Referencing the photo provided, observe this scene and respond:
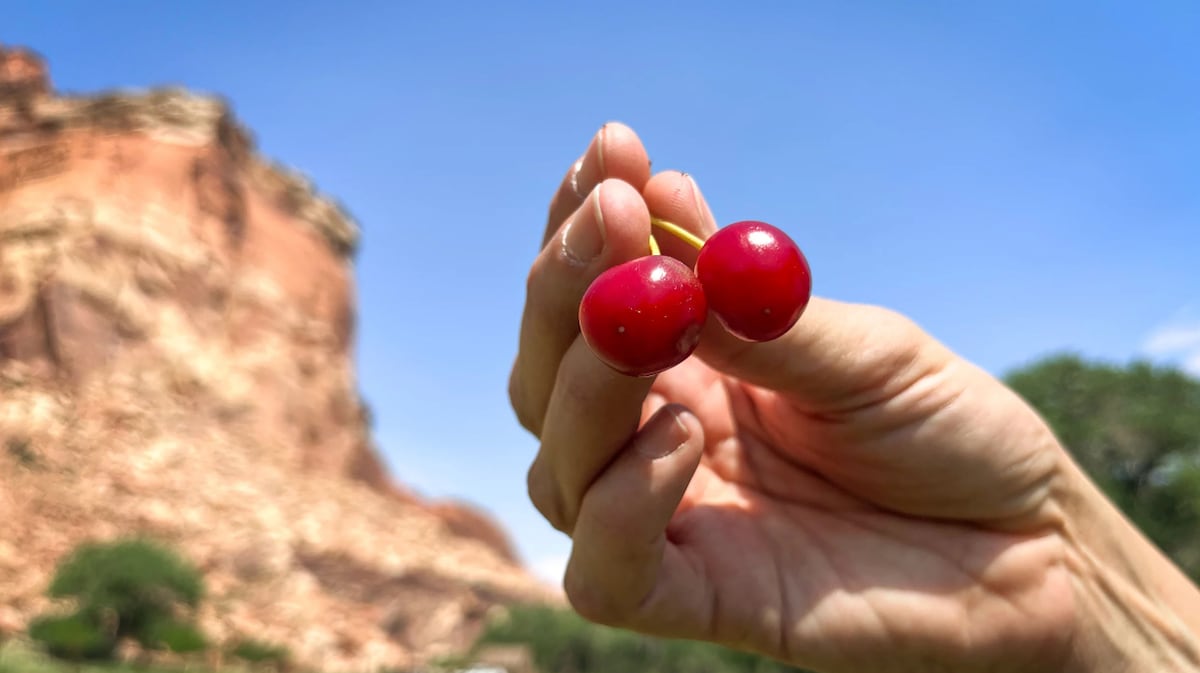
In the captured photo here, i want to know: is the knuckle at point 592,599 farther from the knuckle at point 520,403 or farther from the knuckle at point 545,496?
the knuckle at point 520,403

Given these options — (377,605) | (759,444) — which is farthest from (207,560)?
(759,444)

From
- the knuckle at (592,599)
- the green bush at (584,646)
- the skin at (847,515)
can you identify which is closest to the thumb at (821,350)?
the skin at (847,515)

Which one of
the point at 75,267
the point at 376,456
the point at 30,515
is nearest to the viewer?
the point at 30,515

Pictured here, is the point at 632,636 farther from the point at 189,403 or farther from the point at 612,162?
the point at 612,162

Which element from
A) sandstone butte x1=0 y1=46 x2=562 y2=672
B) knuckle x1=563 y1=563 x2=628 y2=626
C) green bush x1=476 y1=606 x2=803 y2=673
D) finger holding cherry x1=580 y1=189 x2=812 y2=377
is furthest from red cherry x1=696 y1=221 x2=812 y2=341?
green bush x1=476 y1=606 x2=803 y2=673

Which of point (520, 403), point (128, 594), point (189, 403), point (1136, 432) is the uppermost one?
point (189, 403)

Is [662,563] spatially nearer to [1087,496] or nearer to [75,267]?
[1087,496]

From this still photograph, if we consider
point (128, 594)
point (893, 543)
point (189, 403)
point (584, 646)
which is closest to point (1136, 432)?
point (893, 543)
